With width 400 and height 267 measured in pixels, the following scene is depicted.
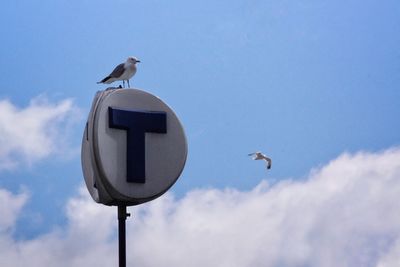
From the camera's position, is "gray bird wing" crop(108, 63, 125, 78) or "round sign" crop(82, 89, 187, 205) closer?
"round sign" crop(82, 89, 187, 205)

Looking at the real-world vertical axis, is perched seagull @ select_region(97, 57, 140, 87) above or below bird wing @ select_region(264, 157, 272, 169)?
above

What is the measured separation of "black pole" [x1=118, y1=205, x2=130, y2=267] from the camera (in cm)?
573

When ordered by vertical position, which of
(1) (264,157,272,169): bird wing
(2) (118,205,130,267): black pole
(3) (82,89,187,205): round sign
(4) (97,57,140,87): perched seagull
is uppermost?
(4) (97,57,140,87): perched seagull

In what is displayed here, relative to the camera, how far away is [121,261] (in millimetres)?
5719

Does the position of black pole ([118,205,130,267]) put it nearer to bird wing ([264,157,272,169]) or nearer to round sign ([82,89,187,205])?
round sign ([82,89,187,205])

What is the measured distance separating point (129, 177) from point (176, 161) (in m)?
0.53

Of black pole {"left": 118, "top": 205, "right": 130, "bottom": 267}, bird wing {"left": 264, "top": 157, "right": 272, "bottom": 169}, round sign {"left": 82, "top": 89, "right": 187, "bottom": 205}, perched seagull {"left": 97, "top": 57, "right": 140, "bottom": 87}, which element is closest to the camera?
black pole {"left": 118, "top": 205, "right": 130, "bottom": 267}

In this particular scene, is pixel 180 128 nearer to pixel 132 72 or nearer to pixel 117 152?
pixel 117 152

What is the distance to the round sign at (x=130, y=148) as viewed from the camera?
5895 millimetres

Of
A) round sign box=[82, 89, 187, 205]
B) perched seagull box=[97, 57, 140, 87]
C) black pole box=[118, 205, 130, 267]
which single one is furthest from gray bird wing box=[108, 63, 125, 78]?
black pole box=[118, 205, 130, 267]

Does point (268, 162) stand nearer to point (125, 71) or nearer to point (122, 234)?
point (125, 71)

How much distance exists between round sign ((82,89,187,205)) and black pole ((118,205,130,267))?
0.08 metres

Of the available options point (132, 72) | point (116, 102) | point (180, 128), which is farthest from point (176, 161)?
point (132, 72)

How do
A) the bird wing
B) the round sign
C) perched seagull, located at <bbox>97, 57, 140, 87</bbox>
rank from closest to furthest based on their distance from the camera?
1. the round sign
2. perched seagull, located at <bbox>97, 57, 140, 87</bbox>
3. the bird wing
